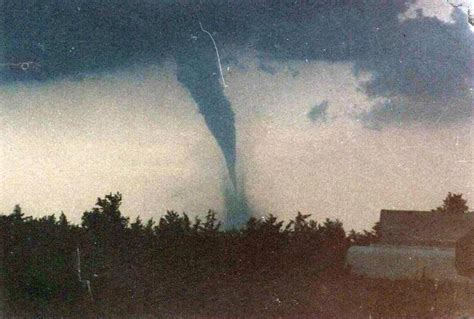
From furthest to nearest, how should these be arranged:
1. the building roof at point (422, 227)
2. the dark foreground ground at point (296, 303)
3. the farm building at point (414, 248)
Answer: the building roof at point (422, 227) < the farm building at point (414, 248) < the dark foreground ground at point (296, 303)

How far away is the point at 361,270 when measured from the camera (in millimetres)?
20328

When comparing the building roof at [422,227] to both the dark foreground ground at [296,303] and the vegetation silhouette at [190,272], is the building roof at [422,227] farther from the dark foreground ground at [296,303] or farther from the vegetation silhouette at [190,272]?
the dark foreground ground at [296,303]

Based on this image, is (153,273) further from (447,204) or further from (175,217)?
(447,204)

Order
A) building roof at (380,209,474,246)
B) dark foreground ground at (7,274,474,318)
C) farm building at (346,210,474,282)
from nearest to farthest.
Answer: dark foreground ground at (7,274,474,318) < farm building at (346,210,474,282) < building roof at (380,209,474,246)

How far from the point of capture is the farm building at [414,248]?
18.5 metres

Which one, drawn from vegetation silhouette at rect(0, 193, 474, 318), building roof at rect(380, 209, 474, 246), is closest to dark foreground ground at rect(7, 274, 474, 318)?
vegetation silhouette at rect(0, 193, 474, 318)

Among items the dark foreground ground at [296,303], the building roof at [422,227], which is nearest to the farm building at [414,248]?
the building roof at [422,227]

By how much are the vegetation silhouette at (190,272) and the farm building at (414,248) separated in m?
0.60

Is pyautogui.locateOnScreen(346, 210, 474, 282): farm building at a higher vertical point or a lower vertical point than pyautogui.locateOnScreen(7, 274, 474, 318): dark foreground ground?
higher

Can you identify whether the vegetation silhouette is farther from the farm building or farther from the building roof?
the building roof

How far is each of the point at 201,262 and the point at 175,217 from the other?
8.92ft

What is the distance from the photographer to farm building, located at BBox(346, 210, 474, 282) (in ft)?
60.7

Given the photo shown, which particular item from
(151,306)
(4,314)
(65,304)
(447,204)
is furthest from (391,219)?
(4,314)

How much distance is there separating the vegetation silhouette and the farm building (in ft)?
1.96
